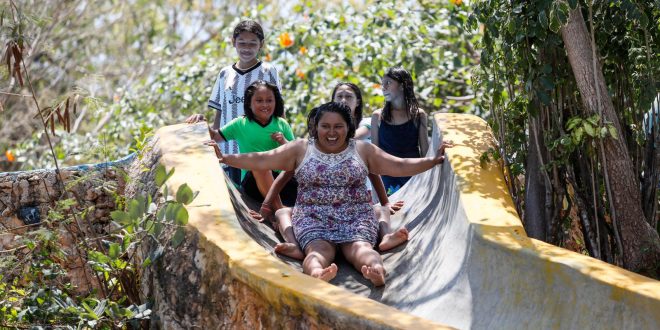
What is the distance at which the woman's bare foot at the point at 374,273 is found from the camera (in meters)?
5.92

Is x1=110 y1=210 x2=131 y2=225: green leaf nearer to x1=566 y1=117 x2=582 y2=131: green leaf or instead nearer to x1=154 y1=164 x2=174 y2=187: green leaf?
x1=154 y1=164 x2=174 y2=187: green leaf

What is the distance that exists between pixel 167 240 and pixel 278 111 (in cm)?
178

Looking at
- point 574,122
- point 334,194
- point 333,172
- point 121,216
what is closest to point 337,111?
point 333,172

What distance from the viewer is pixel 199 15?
59.1 feet

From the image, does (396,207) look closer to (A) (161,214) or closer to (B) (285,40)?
(A) (161,214)

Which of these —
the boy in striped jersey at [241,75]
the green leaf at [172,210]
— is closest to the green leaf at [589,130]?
the green leaf at [172,210]

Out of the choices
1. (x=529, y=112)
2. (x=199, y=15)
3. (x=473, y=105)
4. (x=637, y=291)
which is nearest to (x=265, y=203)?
(x=529, y=112)

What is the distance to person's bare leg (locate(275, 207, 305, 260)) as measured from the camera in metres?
6.25

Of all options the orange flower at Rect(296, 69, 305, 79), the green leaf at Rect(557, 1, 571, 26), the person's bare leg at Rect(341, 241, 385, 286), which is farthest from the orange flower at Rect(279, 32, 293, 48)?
the green leaf at Rect(557, 1, 571, 26)

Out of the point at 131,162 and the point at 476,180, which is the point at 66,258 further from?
the point at 476,180

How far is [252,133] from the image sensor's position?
7340 millimetres

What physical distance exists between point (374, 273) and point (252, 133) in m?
1.79

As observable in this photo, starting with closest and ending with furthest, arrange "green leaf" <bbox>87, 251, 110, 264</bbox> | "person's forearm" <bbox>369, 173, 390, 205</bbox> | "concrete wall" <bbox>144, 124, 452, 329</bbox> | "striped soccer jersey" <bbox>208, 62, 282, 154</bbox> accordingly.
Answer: "concrete wall" <bbox>144, 124, 452, 329</bbox> → "green leaf" <bbox>87, 251, 110, 264</bbox> → "person's forearm" <bbox>369, 173, 390, 205</bbox> → "striped soccer jersey" <bbox>208, 62, 282, 154</bbox>

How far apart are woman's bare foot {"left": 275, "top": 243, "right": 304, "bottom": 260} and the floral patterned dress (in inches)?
6.6
